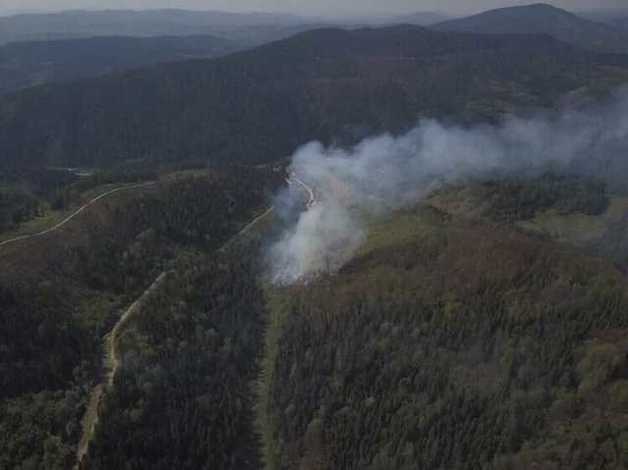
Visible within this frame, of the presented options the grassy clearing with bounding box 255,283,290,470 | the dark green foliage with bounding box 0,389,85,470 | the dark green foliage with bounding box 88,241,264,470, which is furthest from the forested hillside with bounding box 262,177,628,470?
the dark green foliage with bounding box 0,389,85,470

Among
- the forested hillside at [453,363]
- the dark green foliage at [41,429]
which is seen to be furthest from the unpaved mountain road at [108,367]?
the forested hillside at [453,363]

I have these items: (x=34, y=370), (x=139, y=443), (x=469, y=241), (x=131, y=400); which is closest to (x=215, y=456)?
(x=139, y=443)

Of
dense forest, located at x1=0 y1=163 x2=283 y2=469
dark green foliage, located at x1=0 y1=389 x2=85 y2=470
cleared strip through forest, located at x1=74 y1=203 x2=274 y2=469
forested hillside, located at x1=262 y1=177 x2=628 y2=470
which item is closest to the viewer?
dark green foliage, located at x1=0 y1=389 x2=85 y2=470

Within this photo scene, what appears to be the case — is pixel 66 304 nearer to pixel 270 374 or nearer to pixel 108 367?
pixel 108 367

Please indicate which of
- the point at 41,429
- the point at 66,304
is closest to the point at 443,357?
the point at 41,429

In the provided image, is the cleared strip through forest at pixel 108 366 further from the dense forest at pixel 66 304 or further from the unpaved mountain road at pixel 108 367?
the dense forest at pixel 66 304

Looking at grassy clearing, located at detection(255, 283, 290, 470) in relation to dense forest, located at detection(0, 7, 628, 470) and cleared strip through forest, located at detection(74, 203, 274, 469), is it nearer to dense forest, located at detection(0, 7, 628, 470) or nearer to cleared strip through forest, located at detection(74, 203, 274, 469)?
dense forest, located at detection(0, 7, 628, 470)

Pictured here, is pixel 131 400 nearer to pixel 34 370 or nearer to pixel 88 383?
pixel 88 383
